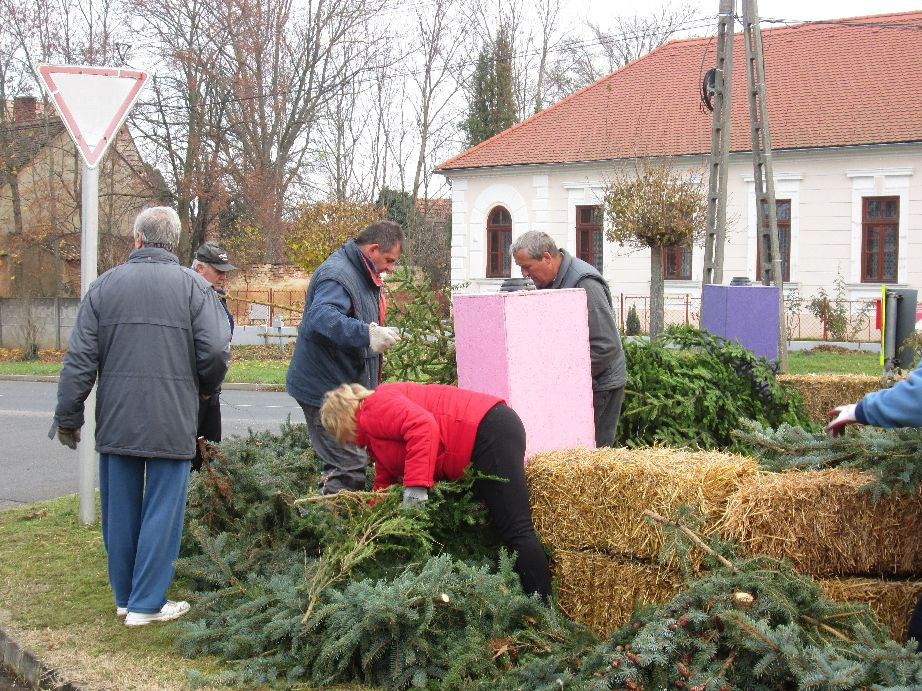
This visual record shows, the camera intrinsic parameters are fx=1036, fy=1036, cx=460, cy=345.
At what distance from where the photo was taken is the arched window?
34.4 metres

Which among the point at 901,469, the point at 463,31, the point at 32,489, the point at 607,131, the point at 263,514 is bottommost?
the point at 32,489

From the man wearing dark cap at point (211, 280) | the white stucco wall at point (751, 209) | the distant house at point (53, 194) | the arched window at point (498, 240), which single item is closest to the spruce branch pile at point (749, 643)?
the man wearing dark cap at point (211, 280)

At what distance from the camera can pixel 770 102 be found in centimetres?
3127

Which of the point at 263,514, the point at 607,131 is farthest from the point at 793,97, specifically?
the point at 263,514

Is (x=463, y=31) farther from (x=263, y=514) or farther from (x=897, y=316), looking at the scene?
(x=263, y=514)

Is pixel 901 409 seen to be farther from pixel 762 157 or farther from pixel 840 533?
pixel 762 157

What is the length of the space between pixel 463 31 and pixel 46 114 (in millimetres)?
18647

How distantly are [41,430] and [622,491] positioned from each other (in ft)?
35.9

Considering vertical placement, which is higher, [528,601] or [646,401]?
[646,401]

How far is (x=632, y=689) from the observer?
134 inches

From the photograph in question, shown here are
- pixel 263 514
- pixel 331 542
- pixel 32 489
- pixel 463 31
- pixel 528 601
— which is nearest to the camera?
pixel 528 601

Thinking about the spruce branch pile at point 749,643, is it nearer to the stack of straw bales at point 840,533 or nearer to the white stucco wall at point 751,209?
the stack of straw bales at point 840,533

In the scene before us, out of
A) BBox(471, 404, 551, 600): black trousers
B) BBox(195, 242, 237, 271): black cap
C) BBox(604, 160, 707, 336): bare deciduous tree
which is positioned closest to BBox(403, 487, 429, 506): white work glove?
BBox(471, 404, 551, 600): black trousers

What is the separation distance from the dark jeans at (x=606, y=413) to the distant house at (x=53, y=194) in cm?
2616
